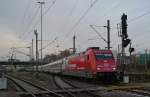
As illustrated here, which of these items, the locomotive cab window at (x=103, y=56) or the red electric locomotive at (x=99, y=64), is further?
the locomotive cab window at (x=103, y=56)

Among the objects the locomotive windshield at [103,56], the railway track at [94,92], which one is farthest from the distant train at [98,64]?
the railway track at [94,92]

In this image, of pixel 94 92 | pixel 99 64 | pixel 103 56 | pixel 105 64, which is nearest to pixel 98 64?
pixel 99 64

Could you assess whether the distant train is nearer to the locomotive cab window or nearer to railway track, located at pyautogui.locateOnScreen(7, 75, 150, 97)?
the locomotive cab window

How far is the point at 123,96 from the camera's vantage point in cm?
2161

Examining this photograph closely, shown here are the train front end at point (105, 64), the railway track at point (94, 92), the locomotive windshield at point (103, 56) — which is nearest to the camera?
the railway track at point (94, 92)

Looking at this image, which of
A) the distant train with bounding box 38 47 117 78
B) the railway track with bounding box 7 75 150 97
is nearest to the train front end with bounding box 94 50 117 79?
the distant train with bounding box 38 47 117 78

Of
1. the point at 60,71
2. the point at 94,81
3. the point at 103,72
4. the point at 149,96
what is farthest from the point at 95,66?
the point at 60,71

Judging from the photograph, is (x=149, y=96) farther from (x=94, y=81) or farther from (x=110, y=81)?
(x=94, y=81)

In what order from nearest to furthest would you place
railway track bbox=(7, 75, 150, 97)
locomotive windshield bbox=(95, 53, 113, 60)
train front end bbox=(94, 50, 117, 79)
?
railway track bbox=(7, 75, 150, 97), train front end bbox=(94, 50, 117, 79), locomotive windshield bbox=(95, 53, 113, 60)

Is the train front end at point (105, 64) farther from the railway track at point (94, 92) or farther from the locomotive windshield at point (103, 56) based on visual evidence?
the railway track at point (94, 92)

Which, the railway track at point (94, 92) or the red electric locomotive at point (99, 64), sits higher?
the red electric locomotive at point (99, 64)

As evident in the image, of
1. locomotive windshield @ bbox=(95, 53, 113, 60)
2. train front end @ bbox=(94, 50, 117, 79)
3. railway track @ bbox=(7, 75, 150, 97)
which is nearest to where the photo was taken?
railway track @ bbox=(7, 75, 150, 97)

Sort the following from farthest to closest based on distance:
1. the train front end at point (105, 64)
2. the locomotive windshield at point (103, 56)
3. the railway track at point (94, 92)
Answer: the locomotive windshield at point (103, 56), the train front end at point (105, 64), the railway track at point (94, 92)

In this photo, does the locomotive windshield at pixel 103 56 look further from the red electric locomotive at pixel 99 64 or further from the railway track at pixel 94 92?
the railway track at pixel 94 92
